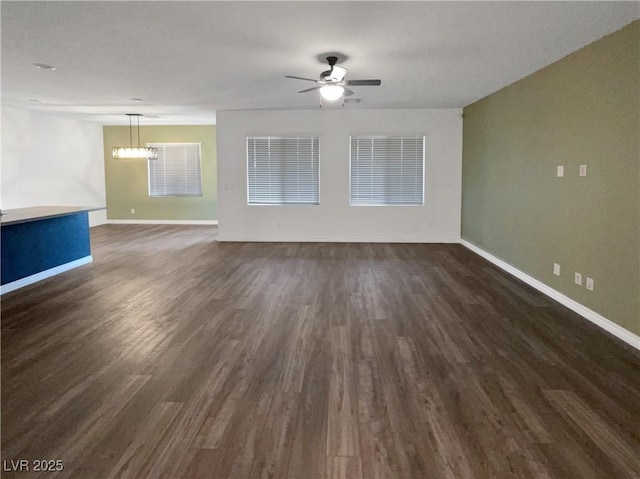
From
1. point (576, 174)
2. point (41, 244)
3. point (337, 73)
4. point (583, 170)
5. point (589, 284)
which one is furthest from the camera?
point (41, 244)

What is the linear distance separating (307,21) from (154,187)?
29.3ft

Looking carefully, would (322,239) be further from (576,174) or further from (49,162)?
(49,162)

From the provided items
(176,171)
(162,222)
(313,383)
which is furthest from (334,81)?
A: (162,222)

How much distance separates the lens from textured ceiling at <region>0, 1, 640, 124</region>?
3186 mm

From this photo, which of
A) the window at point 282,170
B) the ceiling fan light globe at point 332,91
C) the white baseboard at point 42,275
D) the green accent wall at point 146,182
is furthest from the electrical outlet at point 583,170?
the green accent wall at point 146,182

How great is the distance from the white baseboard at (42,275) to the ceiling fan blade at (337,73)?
4.34m

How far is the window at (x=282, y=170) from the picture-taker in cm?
828

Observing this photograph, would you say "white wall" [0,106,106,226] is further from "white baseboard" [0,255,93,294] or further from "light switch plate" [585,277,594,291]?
"light switch plate" [585,277,594,291]

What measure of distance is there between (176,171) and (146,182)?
87cm

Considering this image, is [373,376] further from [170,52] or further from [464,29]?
[170,52]

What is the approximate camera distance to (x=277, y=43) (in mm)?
3951

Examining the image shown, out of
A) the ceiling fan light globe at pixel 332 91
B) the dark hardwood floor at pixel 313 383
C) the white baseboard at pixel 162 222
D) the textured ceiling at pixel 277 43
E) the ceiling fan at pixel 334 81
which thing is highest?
the textured ceiling at pixel 277 43

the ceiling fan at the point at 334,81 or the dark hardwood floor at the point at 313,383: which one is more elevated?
the ceiling fan at the point at 334,81

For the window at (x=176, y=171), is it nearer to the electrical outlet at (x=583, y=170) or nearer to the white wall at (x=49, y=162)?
the white wall at (x=49, y=162)
